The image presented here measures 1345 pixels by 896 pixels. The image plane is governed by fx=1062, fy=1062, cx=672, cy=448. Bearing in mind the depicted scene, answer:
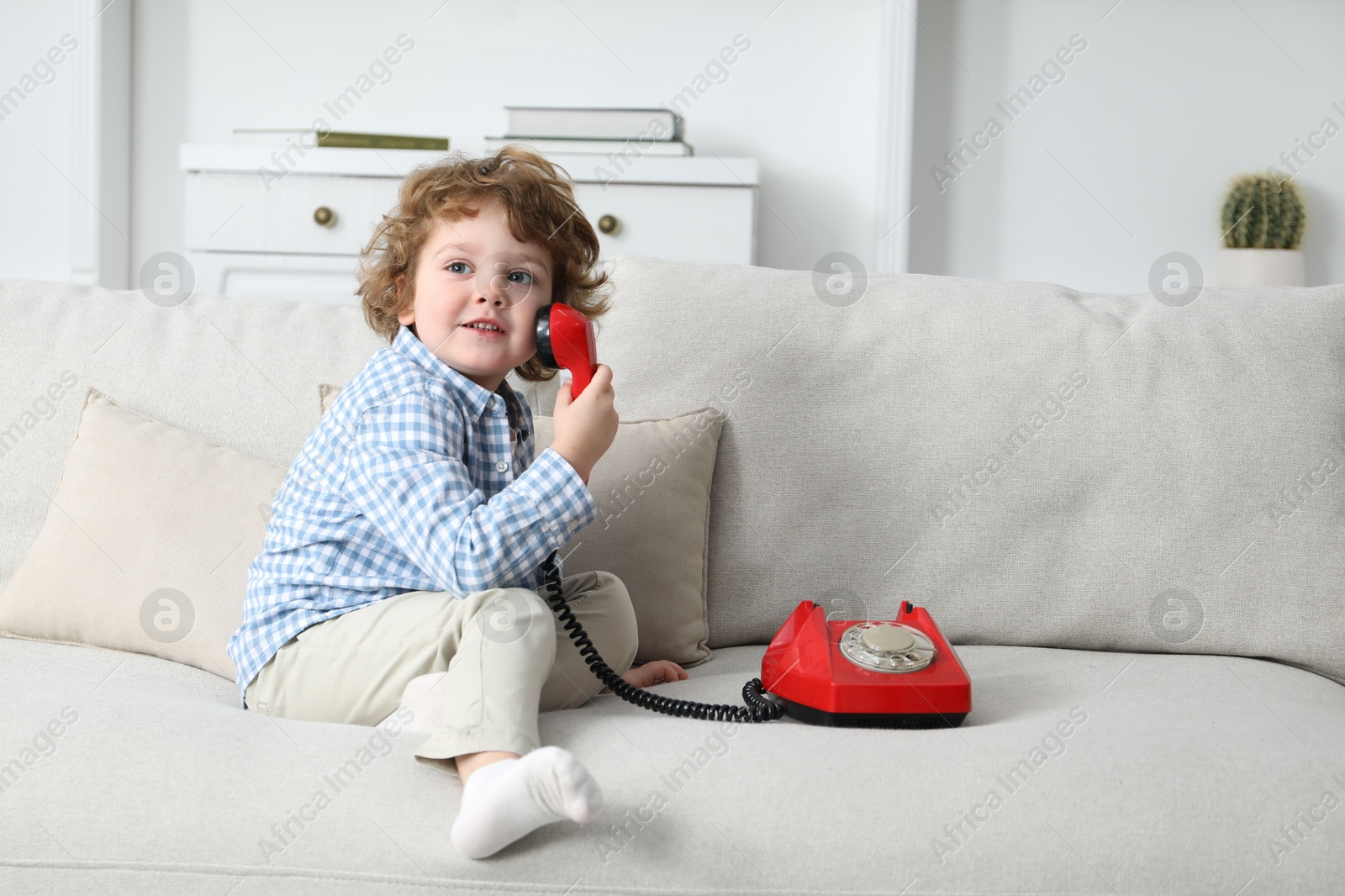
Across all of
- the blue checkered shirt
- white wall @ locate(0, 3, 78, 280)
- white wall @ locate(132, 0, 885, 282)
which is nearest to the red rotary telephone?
the blue checkered shirt

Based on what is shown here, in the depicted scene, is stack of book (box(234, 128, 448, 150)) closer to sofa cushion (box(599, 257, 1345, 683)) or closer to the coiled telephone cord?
sofa cushion (box(599, 257, 1345, 683))

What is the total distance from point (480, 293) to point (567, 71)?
1.88m

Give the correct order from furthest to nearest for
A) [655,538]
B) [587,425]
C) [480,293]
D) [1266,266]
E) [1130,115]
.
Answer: [1130,115] < [1266,266] < [655,538] < [480,293] < [587,425]

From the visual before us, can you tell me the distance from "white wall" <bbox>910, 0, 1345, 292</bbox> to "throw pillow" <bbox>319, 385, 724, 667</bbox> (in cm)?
171

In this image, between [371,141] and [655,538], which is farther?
[371,141]

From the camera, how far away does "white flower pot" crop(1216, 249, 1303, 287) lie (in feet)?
8.46

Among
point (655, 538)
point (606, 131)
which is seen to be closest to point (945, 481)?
point (655, 538)

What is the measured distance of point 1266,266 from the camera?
2.59m

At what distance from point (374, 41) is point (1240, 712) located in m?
2.62

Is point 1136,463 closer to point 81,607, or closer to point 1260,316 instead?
point 1260,316

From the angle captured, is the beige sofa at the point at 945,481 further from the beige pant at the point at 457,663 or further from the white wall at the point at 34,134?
the white wall at the point at 34,134

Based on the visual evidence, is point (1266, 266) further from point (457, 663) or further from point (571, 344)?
point (457, 663)

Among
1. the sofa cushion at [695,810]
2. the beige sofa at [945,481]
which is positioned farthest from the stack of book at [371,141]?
the sofa cushion at [695,810]

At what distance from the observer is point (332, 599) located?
3.56 feet
